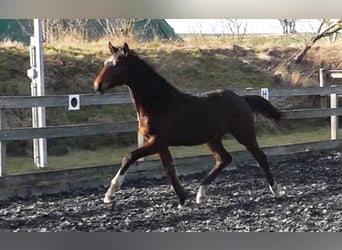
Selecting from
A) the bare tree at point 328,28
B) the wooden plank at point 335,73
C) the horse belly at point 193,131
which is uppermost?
the bare tree at point 328,28

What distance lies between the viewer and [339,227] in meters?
3.06

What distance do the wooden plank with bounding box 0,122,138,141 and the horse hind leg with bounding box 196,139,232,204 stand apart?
16.1 inches

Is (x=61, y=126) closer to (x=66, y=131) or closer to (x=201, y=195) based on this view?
(x=66, y=131)

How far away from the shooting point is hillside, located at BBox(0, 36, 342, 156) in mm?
3010

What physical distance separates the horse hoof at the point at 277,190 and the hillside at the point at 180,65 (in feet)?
1.71

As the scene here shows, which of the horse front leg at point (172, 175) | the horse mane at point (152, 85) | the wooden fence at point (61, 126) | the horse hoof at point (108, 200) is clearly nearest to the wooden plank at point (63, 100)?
the wooden fence at point (61, 126)

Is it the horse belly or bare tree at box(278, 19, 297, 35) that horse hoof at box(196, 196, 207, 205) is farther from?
bare tree at box(278, 19, 297, 35)

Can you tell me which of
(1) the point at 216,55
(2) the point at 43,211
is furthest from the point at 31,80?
(1) the point at 216,55

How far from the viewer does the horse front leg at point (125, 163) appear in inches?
117

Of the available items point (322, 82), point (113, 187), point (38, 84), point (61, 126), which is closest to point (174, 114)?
point (113, 187)

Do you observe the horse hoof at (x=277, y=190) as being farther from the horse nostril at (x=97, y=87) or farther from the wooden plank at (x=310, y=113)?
the horse nostril at (x=97, y=87)

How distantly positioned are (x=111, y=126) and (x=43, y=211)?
539 millimetres

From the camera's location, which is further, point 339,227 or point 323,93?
point 323,93

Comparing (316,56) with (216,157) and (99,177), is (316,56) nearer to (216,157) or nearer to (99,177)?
(216,157)
